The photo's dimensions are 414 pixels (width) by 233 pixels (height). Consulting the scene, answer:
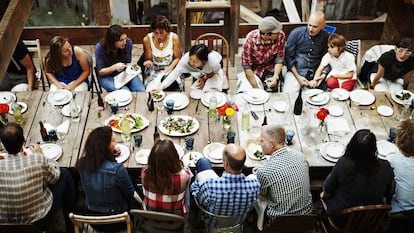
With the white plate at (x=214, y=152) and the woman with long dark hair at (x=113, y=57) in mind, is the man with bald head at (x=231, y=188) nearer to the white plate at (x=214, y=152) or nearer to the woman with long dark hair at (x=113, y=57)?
the white plate at (x=214, y=152)

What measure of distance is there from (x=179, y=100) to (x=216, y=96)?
0.34 m

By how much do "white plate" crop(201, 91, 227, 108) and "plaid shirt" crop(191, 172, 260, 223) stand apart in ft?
3.87

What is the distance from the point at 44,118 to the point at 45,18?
127 inches

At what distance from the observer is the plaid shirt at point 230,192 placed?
123 inches

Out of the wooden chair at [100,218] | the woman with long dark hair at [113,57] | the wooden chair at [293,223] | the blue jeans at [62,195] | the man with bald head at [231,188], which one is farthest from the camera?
the woman with long dark hair at [113,57]

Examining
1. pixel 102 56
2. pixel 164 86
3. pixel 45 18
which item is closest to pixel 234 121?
pixel 164 86

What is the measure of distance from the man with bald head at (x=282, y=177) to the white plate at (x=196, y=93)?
105cm

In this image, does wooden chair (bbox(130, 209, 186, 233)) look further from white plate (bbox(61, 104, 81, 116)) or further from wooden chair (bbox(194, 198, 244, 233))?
white plate (bbox(61, 104, 81, 116))

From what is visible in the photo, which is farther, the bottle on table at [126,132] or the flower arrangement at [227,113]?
the flower arrangement at [227,113]

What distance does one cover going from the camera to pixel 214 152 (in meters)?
3.72

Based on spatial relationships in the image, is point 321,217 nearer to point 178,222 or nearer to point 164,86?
point 178,222

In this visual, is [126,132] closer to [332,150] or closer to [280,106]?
[280,106]

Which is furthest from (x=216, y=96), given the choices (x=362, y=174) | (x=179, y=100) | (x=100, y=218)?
(x=100, y=218)

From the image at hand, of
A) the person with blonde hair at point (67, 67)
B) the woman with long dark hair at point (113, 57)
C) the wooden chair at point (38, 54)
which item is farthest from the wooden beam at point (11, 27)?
the woman with long dark hair at point (113, 57)
